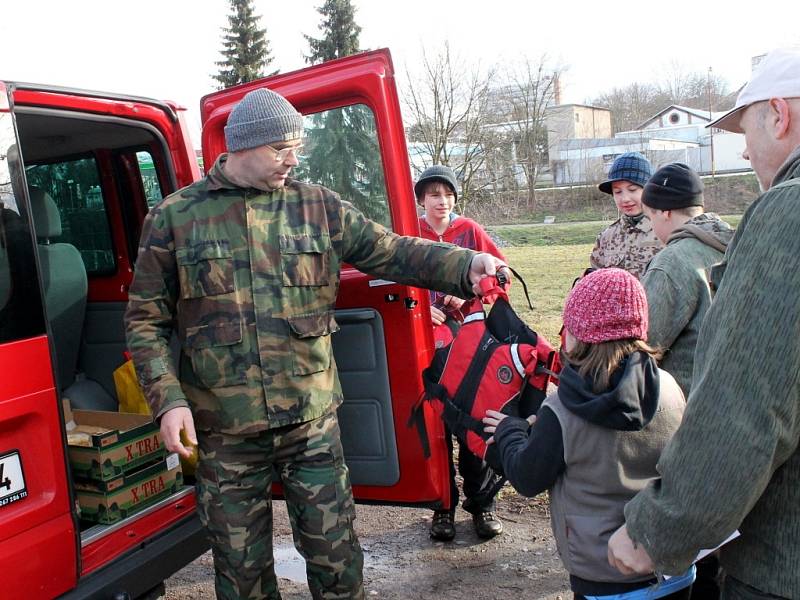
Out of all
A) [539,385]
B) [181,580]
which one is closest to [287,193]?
[539,385]

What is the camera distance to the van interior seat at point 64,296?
10.8ft

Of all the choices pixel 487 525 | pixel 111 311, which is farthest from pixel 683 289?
pixel 111 311

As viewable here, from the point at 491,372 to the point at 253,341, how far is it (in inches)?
33.4

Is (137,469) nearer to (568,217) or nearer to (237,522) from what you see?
(237,522)

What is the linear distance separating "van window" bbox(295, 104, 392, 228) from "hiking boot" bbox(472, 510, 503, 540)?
65.4 inches

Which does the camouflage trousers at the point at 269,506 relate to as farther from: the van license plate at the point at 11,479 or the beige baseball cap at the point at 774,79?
the beige baseball cap at the point at 774,79

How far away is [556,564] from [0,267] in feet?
8.98

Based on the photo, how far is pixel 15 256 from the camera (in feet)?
7.60

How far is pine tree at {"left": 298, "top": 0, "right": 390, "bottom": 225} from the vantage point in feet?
10.3

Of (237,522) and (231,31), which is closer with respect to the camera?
(237,522)

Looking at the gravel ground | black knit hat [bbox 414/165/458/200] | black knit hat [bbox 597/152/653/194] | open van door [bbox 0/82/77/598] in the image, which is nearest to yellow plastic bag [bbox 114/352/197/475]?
the gravel ground

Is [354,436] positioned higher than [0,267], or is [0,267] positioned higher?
[0,267]

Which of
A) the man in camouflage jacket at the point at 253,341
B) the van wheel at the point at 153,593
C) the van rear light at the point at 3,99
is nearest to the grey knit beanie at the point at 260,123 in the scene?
the man in camouflage jacket at the point at 253,341

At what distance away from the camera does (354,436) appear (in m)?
3.26
